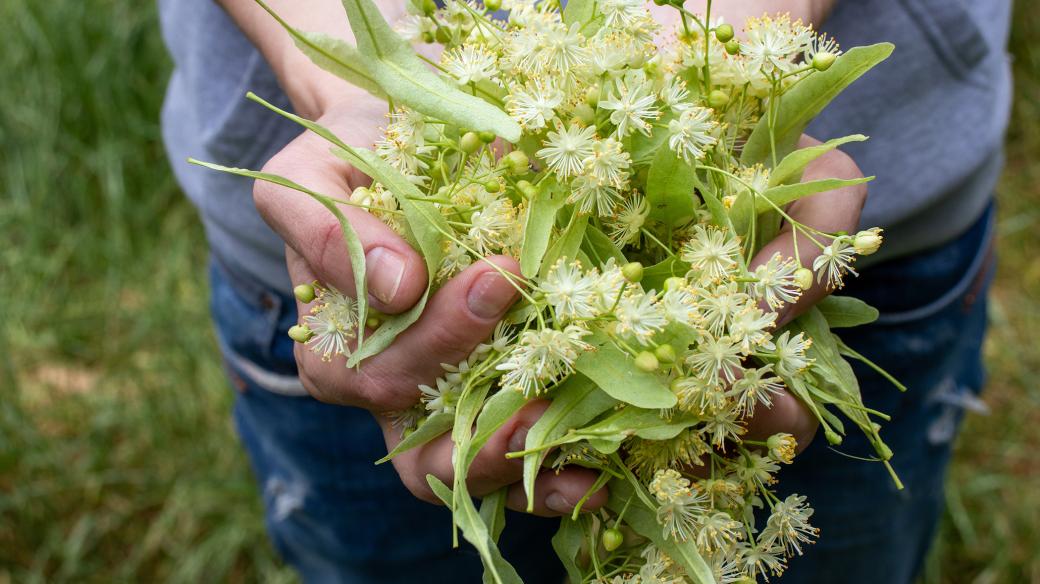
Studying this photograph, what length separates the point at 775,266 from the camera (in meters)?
0.53

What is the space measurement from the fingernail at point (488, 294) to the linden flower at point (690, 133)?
110 mm

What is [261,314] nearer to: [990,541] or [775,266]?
[775,266]

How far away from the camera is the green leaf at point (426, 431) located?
21.4 inches

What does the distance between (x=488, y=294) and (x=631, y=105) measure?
12 cm

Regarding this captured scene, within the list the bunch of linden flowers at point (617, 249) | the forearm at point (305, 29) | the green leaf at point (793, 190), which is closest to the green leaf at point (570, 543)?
the bunch of linden flowers at point (617, 249)

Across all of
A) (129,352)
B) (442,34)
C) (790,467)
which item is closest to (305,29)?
(442,34)

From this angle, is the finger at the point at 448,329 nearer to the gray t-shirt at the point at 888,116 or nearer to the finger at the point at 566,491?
the finger at the point at 566,491

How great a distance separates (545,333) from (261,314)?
520 mm

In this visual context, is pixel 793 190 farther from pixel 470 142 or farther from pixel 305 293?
pixel 305 293

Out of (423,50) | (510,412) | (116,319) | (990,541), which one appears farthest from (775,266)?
(116,319)

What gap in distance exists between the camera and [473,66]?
0.55m

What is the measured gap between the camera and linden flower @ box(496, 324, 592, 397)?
0.49 meters

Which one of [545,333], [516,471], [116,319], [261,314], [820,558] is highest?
[545,333]

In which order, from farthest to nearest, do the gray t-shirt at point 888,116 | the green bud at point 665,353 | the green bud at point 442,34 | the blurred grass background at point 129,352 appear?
the blurred grass background at point 129,352 → the gray t-shirt at point 888,116 → the green bud at point 442,34 → the green bud at point 665,353
